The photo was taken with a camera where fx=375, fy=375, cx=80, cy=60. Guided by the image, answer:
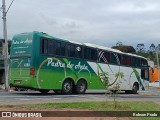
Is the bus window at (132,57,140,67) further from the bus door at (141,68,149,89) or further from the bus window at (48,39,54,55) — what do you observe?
the bus window at (48,39,54,55)

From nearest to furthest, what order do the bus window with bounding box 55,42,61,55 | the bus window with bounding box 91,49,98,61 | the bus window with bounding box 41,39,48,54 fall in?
the bus window with bounding box 41,39,48,54, the bus window with bounding box 55,42,61,55, the bus window with bounding box 91,49,98,61

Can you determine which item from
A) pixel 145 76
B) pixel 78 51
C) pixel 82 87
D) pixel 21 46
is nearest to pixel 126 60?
pixel 145 76

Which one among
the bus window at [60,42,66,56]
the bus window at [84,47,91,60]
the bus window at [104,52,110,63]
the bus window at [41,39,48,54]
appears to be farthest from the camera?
the bus window at [104,52,110,63]

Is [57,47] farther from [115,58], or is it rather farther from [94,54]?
[115,58]

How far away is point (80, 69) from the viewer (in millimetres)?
23219

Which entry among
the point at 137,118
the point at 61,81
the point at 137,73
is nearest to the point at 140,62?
the point at 137,73

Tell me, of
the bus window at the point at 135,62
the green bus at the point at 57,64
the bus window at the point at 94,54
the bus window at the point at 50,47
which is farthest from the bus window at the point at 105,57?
the bus window at the point at 50,47

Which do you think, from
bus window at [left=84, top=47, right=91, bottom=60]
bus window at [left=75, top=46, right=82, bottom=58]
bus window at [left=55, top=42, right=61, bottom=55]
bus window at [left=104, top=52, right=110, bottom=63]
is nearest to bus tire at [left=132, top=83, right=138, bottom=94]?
bus window at [left=104, top=52, right=110, bottom=63]

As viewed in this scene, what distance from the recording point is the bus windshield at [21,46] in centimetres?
2048

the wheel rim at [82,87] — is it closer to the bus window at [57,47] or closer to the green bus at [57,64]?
the green bus at [57,64]

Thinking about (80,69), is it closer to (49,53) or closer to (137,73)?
(49,53)

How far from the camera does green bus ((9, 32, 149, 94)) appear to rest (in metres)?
20.3

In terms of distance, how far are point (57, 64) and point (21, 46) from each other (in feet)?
7.45

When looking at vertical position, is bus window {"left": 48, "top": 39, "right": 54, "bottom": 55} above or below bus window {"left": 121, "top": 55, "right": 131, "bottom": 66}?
above
